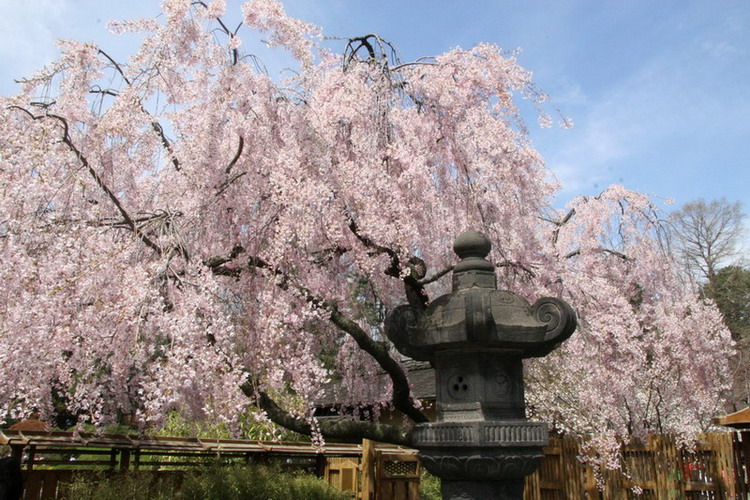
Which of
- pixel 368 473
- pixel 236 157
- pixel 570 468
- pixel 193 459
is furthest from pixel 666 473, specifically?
pixel 236 157

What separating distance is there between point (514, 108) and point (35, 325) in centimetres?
556

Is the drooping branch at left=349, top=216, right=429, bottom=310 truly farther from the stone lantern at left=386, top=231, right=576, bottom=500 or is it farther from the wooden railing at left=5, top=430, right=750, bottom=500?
the wooden railing at left=5, top=430, right=750, bottom=500

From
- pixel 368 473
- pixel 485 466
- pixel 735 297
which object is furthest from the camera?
pixel 735 297

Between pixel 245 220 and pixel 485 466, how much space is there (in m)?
3.72

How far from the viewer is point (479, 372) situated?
14.5 ft

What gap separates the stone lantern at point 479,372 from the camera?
4133 mm

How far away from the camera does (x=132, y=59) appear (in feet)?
18.0

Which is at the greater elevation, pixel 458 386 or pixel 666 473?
pixel 458 386

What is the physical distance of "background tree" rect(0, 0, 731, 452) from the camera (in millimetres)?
4035

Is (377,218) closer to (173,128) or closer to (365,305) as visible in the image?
(365,305)

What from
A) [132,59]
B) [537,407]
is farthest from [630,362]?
[132,59]

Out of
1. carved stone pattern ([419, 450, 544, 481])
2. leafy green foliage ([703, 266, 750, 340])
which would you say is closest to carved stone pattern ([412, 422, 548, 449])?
carved stone pattern ([419, 450, 544, 481])

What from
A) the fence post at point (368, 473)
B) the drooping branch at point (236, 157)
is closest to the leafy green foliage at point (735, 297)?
the fence post at point (368, 473)

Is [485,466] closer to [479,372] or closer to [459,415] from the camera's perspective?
[459,415]
